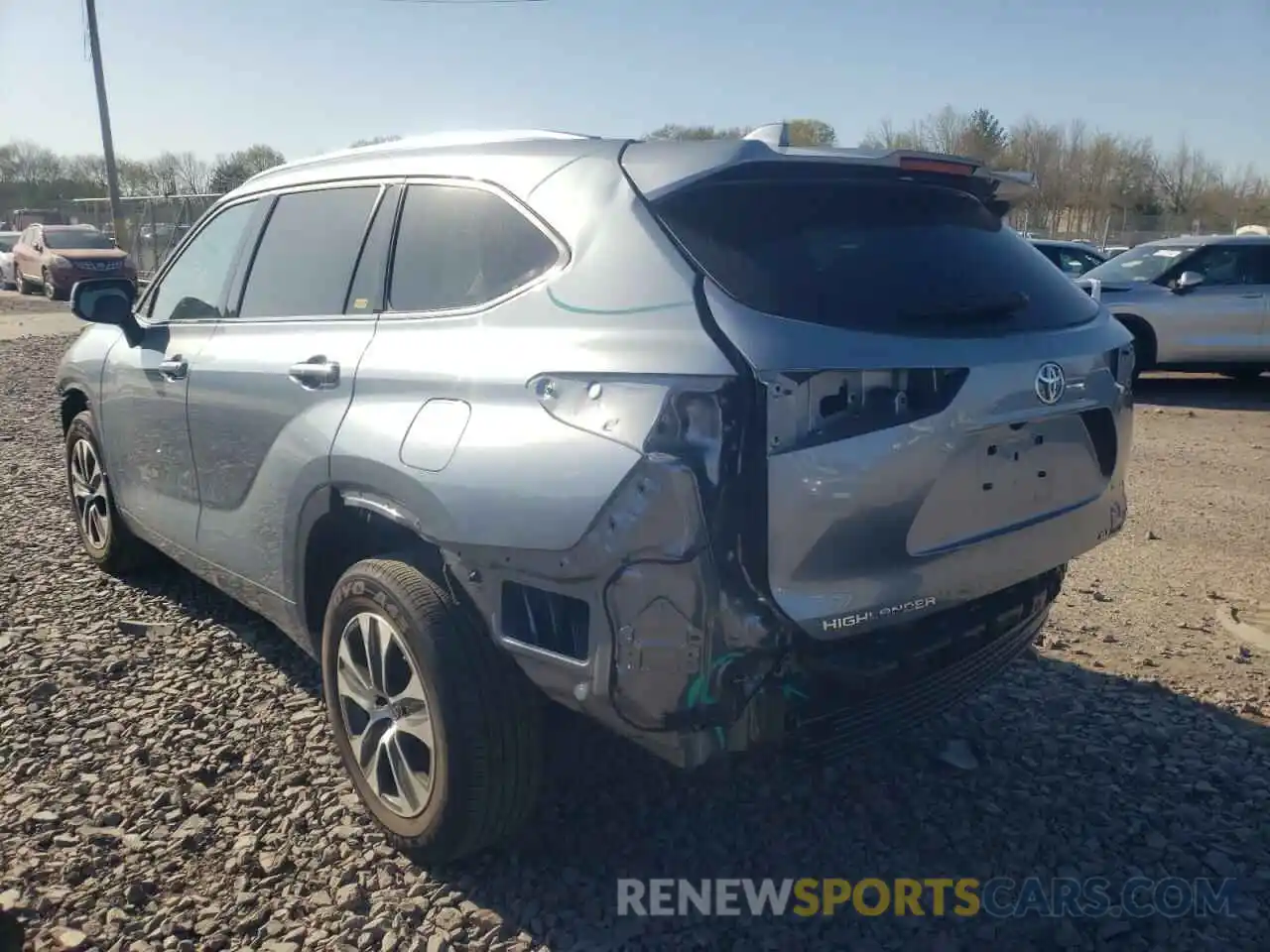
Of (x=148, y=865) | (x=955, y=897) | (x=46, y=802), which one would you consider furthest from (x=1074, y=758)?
(x=46, y=802)

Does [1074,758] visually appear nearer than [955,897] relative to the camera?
No

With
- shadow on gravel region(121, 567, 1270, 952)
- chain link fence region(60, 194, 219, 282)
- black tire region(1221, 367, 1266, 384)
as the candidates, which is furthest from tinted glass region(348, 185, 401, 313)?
chain link fence region(60, 194, 219, 282)

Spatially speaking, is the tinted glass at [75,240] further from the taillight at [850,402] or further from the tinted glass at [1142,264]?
the taillight at [850,402]

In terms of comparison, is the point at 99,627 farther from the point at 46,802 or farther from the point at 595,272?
the point at 595,272

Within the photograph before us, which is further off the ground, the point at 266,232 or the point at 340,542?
the point at 266,232

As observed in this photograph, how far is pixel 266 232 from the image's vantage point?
150 inches

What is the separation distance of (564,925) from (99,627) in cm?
278

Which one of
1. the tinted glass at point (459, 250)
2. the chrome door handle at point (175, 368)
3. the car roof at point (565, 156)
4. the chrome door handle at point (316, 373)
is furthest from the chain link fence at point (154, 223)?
the tinted glass at point (459, 250)

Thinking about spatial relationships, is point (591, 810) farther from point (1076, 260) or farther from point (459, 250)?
point (1076, 260)

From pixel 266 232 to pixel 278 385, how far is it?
87 centimetres

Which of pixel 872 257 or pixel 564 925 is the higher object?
pixel 872 257

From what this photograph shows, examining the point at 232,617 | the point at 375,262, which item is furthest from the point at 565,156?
the point at 232,617

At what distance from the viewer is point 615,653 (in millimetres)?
2193

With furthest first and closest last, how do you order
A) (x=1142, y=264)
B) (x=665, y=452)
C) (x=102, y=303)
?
1. (x=1142, y=264)
2. (x=102, y=303)
3. (x=665, y=452)
